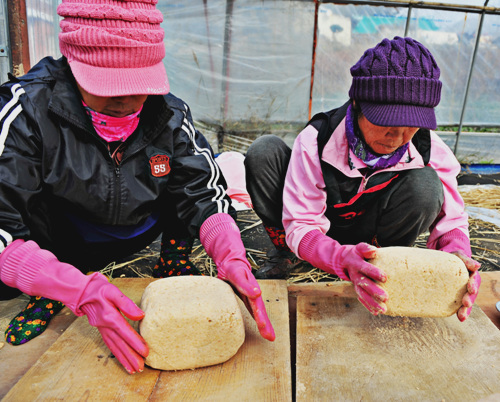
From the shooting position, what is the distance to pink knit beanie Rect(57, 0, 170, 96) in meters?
1.42

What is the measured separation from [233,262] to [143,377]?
477 mm

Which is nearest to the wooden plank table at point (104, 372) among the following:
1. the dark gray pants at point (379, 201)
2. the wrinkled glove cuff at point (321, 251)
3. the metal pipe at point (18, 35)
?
the wrinkled glove cuff at point (321, 251)

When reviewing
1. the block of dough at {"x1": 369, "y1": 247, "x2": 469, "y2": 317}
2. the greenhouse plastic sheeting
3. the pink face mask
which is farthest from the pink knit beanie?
the greenhouse plastic sheeting

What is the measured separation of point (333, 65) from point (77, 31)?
4238mm

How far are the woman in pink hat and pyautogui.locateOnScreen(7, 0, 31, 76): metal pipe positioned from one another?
95.6 inches

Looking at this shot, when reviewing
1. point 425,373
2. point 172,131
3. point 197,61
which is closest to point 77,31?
point 172,131

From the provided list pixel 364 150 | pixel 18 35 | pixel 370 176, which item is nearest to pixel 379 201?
pixel 370 176

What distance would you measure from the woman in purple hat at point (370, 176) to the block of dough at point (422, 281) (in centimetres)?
4

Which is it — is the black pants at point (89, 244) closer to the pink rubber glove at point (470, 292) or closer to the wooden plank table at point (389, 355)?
the wooden plank table at point (389, 355)

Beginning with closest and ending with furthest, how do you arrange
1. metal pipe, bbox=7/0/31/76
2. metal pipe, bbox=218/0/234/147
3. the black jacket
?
the black jacket < metal pipe, bbox=7/0/31/76 < metal pipe, bbox=218/0/234/147

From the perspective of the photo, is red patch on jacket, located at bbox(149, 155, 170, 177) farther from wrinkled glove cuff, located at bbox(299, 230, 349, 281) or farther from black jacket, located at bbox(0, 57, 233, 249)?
wrinkled glove cuff, located at bbox(299, 230, 349, 281)

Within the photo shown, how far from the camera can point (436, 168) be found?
2037 mm

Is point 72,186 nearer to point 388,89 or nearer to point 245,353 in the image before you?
point 245,353

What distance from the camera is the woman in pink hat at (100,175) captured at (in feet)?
4.63
